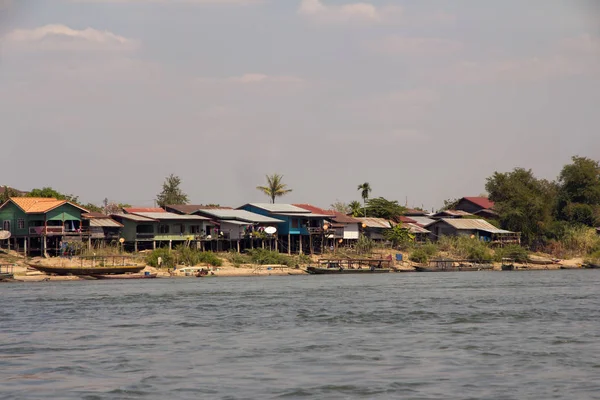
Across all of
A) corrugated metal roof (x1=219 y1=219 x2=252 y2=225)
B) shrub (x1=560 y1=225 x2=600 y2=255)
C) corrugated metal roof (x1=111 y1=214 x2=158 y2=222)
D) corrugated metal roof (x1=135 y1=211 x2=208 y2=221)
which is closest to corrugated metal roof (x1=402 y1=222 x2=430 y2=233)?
shrub (x1=560 y1=225 x2=600 y2=255)

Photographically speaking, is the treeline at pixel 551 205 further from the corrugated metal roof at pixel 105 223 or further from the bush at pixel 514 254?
the corrugated metal roof at pixel 105 223

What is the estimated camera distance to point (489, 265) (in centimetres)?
8350

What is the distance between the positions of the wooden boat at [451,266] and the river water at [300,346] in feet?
111

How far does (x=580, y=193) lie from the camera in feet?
321

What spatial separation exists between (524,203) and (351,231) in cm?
2016

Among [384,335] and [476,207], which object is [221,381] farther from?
[476,207]

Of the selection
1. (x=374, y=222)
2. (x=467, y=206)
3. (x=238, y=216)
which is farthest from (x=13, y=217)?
(x=467, y=206)

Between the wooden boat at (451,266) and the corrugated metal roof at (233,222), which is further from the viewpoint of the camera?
the wooden boat at (451,266)

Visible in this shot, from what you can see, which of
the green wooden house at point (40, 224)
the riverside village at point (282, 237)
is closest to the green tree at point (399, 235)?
the riverside village at point (282, 237)

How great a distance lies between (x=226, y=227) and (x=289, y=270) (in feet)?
25.4

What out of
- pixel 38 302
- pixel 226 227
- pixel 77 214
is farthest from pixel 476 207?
pixel 38 302

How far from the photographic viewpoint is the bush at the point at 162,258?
2692 inches

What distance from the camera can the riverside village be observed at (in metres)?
67.4

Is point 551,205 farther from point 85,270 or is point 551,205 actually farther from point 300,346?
point 300,346
